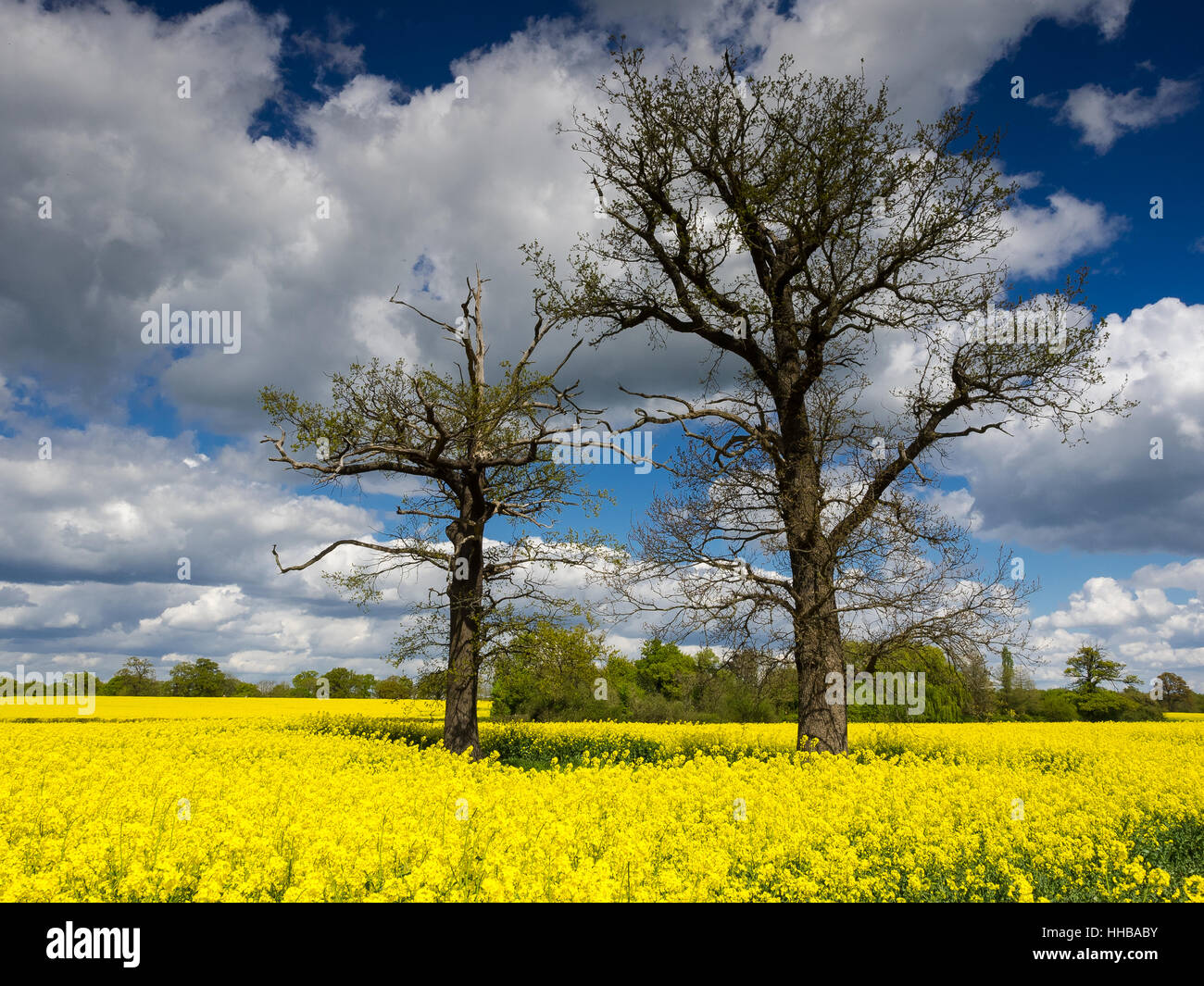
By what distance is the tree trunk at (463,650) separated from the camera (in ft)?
47.0

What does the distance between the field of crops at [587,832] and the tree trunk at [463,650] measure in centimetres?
177

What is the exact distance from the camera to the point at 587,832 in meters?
6.45

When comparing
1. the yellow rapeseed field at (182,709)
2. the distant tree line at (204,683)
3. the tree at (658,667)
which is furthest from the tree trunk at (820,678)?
the distant tree line at (204,683)

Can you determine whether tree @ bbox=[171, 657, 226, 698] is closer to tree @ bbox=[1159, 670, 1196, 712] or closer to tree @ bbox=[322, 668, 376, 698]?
tree @ bbox=[322, 668, 376, 698]

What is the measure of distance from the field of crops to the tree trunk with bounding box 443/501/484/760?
1774 mm

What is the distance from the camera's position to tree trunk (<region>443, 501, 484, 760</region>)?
1432 cm

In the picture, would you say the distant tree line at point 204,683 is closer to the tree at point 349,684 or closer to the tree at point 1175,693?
the tree at point 349,684

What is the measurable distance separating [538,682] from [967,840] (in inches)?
354

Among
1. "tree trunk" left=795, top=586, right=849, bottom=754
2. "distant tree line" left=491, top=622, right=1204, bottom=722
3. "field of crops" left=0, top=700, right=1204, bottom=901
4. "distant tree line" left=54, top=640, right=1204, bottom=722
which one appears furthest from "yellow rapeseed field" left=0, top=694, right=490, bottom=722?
"field of crops" left=0, top=700, right=1204, bottom=901

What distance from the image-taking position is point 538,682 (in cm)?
1455

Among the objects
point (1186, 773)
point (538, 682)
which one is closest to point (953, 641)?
point (1186, 773)

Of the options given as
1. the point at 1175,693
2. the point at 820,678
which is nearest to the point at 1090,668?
the point at 1175,693
